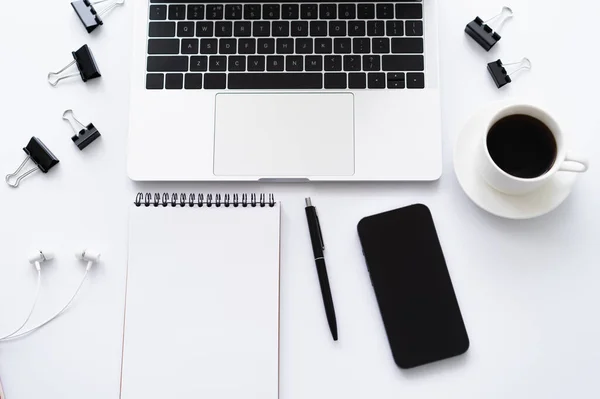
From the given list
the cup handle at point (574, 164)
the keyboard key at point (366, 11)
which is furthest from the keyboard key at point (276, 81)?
the cup handle at point (574, 164)

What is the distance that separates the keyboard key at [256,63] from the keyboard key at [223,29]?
1.9 inches

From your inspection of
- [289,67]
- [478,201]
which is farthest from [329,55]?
[478,201]

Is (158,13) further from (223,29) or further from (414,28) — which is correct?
(414,28)

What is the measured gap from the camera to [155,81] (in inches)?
29.9

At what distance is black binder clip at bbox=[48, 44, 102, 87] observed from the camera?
78 centimetres

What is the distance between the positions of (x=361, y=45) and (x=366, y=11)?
50 mm

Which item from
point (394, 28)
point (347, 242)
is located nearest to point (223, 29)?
point (394, 28)

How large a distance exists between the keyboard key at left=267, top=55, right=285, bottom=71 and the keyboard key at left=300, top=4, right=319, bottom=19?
0.07 meters

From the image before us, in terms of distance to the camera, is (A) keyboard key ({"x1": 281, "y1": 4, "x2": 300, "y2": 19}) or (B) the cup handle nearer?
(B) the cup handle

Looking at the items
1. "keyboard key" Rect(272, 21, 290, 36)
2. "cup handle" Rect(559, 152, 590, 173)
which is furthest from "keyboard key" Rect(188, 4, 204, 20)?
"cup handle" Rect(559, 152, 590, 173)

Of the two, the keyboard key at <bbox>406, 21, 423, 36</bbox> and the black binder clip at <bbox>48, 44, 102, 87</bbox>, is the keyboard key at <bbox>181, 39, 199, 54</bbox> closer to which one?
the black binder clip at <bbox>48, 44, 102, 87</bbox>

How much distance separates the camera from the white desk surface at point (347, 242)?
0.72 meters

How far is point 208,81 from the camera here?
29.8 inches

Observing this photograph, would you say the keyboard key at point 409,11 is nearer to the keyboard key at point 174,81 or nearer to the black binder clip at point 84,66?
the keyboard key at point 174,81
